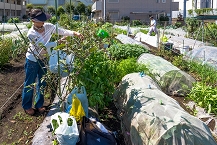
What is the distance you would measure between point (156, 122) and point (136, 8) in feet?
137

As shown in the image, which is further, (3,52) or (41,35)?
(3,52)

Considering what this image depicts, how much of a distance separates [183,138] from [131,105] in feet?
3.24

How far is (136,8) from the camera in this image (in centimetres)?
4325

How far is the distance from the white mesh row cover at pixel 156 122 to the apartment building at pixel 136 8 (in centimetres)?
→ 3881

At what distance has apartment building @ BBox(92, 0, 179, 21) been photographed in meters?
42.2

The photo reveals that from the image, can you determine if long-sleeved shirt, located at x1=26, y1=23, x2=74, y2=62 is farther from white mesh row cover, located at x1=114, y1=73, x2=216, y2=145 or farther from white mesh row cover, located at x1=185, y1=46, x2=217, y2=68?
white mesh row cover, located at x1=185, y1=46, x2=217, y2=68

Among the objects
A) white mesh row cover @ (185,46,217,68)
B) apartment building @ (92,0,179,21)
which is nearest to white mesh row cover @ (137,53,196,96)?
white mesh row cover @ (185,46,217,68)

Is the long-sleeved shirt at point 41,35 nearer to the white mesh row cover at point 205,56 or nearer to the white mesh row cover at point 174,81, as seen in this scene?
the white mesh row cover at point 174,81

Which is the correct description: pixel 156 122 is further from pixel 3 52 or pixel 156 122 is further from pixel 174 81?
pixel 3 52

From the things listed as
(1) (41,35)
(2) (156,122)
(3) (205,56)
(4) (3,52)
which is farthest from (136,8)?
(2) (156,122)

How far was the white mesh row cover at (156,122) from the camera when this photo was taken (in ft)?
8.96

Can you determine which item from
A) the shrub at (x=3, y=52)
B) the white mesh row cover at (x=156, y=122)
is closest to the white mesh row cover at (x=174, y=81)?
the white mesh row cover at (x=156, y=122)

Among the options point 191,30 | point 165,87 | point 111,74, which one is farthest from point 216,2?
point 111,74

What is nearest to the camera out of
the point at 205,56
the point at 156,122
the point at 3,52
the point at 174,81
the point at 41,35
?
the point at 156,122
